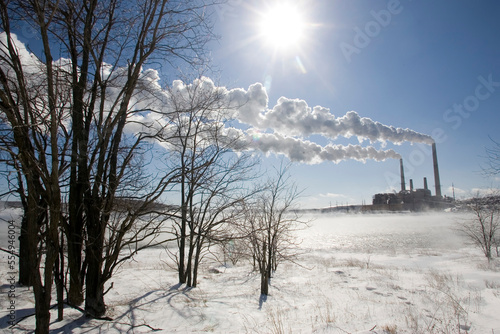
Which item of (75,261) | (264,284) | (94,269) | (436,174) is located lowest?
(264,284)

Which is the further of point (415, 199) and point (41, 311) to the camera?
point (415, 199)

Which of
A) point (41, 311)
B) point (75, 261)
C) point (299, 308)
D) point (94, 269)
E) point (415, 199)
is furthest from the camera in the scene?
point (415, 199)

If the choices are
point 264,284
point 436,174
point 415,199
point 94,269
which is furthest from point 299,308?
point 415,199

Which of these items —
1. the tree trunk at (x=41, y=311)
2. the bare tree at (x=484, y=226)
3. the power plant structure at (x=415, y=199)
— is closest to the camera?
the tree trunk at (x=41, y=311)

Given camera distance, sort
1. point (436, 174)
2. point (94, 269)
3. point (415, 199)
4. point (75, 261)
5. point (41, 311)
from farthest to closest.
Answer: point (415, 199) → point (436, 174) → point (75, 261) → point (94, 269) → point (41, 311)

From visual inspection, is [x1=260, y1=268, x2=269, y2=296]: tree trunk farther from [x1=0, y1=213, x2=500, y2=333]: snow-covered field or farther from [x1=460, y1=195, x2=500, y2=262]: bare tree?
[x1=460, y1=195, x2=500, y2=262]: bare tree

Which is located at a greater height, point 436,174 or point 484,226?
point 436,174

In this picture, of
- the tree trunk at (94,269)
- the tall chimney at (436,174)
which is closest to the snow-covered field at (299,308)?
the tree trunk at (94,269)

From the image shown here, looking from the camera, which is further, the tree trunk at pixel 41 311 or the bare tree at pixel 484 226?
the bare tree at pixel 484 226

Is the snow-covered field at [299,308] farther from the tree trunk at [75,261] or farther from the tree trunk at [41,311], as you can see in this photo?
the tree trunk at [41,311]

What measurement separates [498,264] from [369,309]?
16.4m

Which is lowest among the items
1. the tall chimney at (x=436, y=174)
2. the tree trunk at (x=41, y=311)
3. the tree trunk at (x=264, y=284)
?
the tree trunk at (x=264, y=284)

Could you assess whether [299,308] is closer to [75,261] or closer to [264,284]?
[264,284]

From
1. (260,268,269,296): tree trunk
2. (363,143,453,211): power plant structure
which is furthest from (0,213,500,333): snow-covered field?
(363,143,453,211): power plant structure
